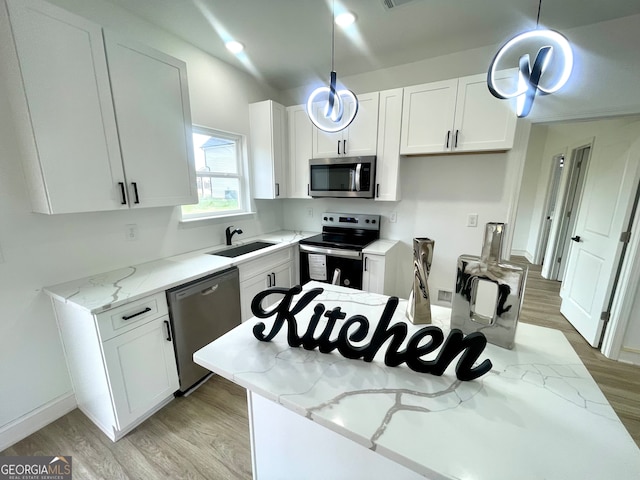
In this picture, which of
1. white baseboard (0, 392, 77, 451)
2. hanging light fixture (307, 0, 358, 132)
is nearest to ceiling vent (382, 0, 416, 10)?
hanging light fixture (307, 0, 358, 132)

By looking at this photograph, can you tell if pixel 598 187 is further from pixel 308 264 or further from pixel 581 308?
pixel 308 264

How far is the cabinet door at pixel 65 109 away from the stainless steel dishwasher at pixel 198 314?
0.72m

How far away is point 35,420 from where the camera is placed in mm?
1591

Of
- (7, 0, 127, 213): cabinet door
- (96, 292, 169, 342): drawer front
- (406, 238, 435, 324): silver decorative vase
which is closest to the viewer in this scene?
(406, 238, 435, 324): silver decorative vase

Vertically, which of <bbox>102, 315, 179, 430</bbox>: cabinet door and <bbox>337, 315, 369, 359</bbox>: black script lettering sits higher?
<bbox>337, 315, 369, 359</bbox>: black script lettering

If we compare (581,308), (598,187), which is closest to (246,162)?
(598,187)

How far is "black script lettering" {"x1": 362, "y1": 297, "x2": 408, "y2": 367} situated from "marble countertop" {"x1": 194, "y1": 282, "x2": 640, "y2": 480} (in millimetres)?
41

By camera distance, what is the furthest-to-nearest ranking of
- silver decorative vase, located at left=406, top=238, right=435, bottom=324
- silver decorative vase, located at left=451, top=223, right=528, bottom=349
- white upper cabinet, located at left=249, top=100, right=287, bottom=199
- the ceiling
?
1. white upper cabinet, located at left=249, top=100, right=287, bottom=199
2. the ceiling
3. silver decorative vase, located at left=406, top=238, right=435, bottom=324
4. silver decorative vase, located at left=451, top=223, right=528, bottom=349

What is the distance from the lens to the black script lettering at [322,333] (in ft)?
2.93

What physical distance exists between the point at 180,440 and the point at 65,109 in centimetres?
195

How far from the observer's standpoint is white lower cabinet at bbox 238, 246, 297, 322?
2.21 m

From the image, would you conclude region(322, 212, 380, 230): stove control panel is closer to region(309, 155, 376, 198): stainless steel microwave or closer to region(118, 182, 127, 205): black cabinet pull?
region(309, 155, 376, 198): stainless steel microwave

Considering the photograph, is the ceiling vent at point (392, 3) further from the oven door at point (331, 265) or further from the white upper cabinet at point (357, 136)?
the oven door at point (331, 265)

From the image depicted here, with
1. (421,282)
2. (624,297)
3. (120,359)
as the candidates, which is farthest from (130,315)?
(624,297)
